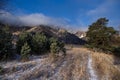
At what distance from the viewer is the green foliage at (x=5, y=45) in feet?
53.7

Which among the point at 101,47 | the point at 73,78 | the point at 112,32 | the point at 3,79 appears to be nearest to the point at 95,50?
the point at 101,47

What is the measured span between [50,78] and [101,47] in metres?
26.4

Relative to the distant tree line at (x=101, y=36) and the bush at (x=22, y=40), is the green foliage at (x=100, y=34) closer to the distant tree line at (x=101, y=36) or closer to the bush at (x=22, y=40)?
the distant tree line at (x=101, y=36)

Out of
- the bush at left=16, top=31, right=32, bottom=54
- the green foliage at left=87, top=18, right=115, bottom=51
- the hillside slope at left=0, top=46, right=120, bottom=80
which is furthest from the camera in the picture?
the green foliage at left=87, top=18, right=115, bottom=51

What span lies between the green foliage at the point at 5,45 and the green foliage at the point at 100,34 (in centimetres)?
2153

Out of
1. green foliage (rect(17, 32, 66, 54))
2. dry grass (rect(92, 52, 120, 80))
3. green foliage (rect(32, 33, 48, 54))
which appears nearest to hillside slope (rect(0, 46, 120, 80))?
dry grass (rect(92, 52, 120, 80))

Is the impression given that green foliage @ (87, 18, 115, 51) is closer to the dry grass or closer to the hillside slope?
the dry grass

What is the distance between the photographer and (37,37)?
81.5ft

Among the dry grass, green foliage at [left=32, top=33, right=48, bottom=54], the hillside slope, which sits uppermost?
green foliage at [left=32, top=33, right=48, bottom=54]

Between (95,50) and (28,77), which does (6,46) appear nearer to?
(28,77)

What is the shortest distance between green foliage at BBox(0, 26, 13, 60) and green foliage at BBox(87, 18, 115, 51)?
21.5 meters

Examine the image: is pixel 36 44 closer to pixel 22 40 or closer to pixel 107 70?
pixel 22 40

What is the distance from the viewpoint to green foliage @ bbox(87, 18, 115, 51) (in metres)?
35.3

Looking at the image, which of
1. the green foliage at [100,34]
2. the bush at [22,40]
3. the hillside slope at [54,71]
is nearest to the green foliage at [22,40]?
the bush at [22,40]
